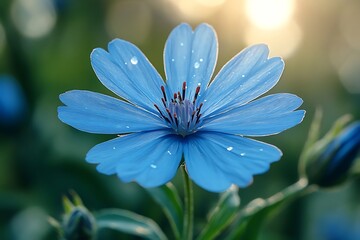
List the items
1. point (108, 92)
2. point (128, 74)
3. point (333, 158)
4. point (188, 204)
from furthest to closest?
point (108, 92)
point (333, 158)
point (128, 74)
point (188, 204)

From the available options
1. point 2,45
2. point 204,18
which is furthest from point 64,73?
point 204,18

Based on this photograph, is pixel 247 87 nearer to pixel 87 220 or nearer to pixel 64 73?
pixel 87 220

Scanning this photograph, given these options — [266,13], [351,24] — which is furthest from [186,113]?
[351,24]

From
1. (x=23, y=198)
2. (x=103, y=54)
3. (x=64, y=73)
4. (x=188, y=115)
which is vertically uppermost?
(x=103, y=54)

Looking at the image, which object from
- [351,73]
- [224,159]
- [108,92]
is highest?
[224,159]

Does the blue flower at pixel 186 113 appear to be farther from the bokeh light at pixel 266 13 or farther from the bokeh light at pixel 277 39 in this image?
the bokeh light at pixel 266 13

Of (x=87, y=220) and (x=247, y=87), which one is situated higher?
(x=247, y=87)

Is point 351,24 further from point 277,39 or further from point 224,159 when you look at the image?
point 224,159

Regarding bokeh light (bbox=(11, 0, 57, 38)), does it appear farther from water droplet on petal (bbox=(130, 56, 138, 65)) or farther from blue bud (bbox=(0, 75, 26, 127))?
water droplet on petal (bbox=(130, 56, 138, 65))
